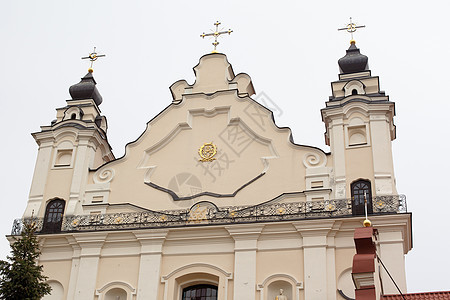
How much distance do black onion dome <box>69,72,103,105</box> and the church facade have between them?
3.26 ft

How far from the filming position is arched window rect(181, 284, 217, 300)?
19.8m

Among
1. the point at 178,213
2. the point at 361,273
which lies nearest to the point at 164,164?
the point at 178,213

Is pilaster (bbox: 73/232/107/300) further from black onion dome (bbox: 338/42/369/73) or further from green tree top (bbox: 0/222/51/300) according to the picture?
black onion dome (bbox: 338/42/369/73)

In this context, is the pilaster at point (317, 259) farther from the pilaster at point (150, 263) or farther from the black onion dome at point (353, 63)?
the black onion dome at point (353, 63)

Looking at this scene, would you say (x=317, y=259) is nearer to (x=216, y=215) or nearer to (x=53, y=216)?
(x=216, y=215)

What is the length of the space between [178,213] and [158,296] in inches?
100

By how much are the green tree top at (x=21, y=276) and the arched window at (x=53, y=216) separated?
4191 millimetres

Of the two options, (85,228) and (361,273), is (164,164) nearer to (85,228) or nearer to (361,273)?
(85,228)

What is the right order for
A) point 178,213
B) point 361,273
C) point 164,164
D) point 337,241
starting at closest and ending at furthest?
1. point 361,273
2. point 337,241
3. point 178,213
4. point 164,164

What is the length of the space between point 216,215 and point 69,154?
5841mm

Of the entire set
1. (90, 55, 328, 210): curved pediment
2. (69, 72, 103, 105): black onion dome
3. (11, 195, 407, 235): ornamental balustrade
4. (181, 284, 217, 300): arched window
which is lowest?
(181, 284, 217, 300): arched window

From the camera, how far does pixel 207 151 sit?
21.8m

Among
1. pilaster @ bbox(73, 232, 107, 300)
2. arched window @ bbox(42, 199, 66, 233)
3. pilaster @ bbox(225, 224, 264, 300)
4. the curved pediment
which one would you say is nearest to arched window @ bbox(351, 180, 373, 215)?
the curved pediment

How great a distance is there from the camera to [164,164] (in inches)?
864
